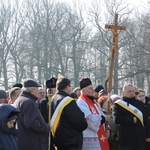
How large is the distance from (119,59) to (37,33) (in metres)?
9.76

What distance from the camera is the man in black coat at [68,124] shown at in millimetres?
6777

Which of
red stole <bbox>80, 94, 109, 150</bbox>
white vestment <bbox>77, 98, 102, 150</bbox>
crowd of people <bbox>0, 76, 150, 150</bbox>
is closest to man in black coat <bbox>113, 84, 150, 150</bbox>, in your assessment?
crowd of people <bbox>0, 76, 150, 150</bbox>

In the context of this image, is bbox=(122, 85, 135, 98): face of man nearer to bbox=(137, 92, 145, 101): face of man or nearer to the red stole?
the red stole

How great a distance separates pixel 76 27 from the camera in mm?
44125

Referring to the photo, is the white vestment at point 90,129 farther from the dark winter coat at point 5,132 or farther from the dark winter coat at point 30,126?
the dark winter coat at point 5,132

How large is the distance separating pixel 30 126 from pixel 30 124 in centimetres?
4

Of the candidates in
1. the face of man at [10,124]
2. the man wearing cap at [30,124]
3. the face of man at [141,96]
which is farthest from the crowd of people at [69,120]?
the face of man at [141,96]

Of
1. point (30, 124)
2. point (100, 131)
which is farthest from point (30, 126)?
point (100, 131)

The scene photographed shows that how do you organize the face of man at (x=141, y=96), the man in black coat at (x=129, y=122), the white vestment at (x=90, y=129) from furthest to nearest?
the face of man at (x=141, y=96)
the man in black coat at (x=129, y=122)
the white vestment at (x=90, y=129)

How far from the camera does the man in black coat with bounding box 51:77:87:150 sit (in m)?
6.78

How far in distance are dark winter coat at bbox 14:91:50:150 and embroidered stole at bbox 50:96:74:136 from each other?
14.4 inches

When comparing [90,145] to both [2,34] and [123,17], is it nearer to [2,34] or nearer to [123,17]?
[123,17]

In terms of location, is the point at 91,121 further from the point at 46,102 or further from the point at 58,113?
the point at 46,102

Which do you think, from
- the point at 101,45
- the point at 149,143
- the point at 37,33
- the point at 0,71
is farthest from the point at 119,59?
the point at 149,143
